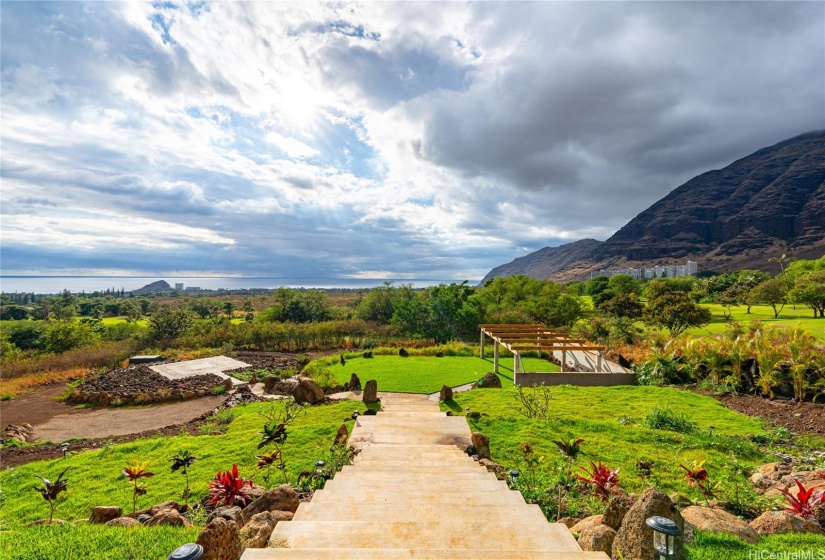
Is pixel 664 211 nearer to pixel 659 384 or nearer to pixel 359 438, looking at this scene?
pixel 659 384

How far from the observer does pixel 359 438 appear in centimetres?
692

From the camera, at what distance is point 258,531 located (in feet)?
10.0

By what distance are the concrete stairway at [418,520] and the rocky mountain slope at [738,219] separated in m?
133

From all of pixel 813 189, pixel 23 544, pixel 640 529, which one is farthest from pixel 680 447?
pixel 813 189

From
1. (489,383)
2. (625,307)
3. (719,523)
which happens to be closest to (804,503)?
(719,523)

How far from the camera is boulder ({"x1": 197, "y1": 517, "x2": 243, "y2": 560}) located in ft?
8.07

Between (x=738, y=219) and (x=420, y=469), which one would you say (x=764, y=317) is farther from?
(x=738, y=219)

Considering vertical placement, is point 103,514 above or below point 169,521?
below

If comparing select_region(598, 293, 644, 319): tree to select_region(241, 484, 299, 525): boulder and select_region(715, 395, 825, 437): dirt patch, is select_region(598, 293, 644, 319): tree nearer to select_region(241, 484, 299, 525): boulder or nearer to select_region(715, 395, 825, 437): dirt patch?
select_region(715, 395, 825, 437): dirt patch

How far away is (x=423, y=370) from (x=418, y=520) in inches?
475

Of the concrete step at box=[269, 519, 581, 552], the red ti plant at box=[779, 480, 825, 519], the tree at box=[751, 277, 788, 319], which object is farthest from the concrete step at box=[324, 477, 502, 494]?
the tree at box=[751, 277, 788, 319]

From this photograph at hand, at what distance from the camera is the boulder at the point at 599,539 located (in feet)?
9.57

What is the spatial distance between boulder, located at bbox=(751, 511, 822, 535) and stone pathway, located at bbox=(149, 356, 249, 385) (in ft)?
53.9

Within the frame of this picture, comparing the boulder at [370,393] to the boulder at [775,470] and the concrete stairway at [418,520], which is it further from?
the boulder at [775,470]
